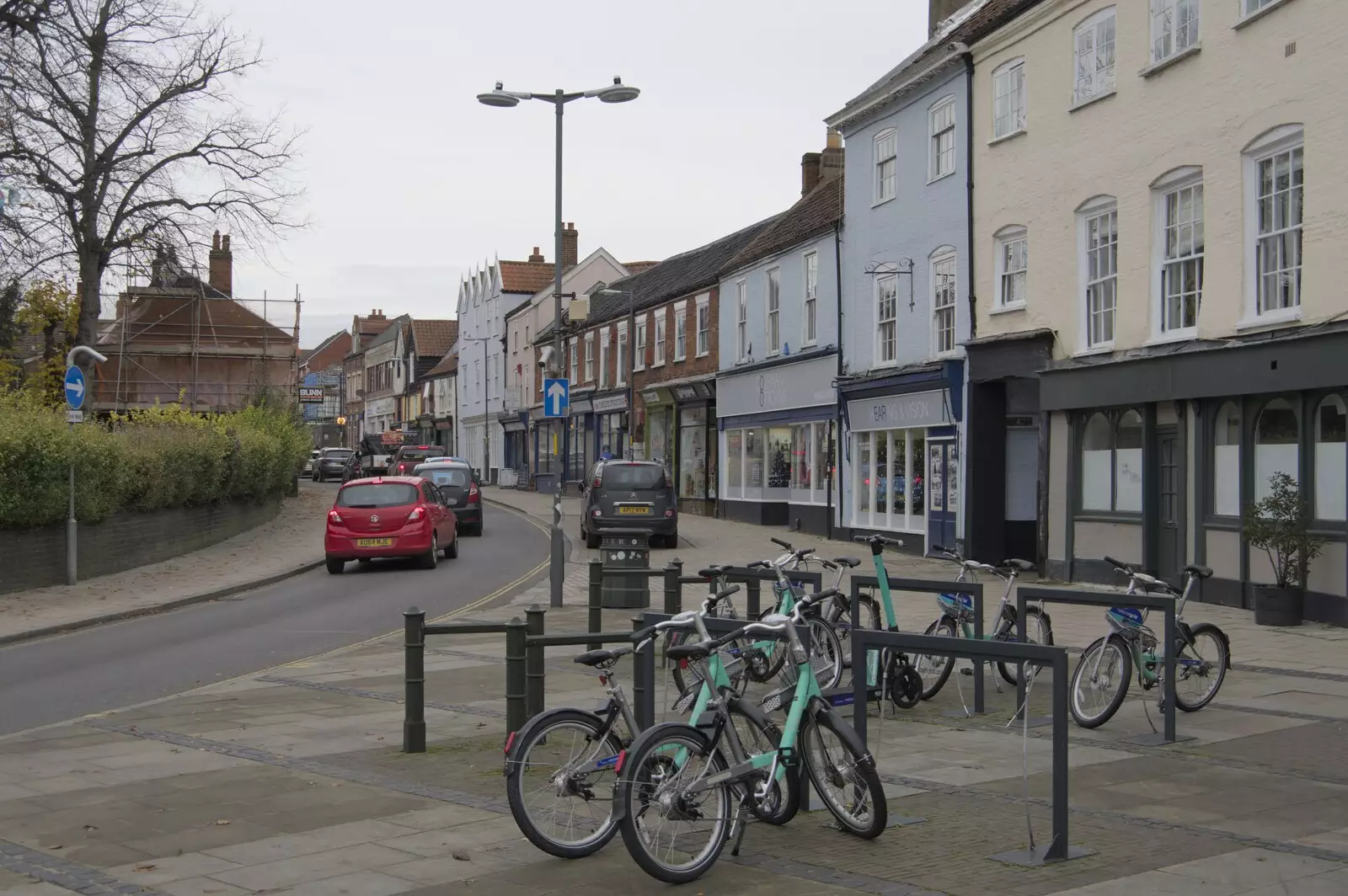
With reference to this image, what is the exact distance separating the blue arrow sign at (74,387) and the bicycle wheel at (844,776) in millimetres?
16120

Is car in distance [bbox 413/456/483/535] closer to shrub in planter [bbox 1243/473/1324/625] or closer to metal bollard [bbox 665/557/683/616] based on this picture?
metal bollard [bbox 665/557/683/616]

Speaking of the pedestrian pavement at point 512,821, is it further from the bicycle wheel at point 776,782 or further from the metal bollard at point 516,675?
the metal bollard at point 516,675

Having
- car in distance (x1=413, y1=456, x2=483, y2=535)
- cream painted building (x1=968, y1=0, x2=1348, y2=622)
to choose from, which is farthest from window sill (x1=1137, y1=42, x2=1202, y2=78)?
car in distance (x1=413, y1=456, x2=483, y2=535)

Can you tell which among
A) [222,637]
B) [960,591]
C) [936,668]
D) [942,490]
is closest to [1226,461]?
[942,490]

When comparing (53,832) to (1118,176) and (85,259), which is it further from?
(85,259)

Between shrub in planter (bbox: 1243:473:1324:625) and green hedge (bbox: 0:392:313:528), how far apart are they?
1617 centimetres

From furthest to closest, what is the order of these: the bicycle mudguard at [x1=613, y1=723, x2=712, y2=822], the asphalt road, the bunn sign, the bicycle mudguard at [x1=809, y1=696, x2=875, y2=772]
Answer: the bunn sign → the asphalt road → the bicycle mudguard at [x1=809, y1=696, x2=875, y2=772] → the bicycle mudguard at [x1=613, y1=723, x2=712, y2=822]

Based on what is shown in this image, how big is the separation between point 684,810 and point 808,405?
26877 millimetres

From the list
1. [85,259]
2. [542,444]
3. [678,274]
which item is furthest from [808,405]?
[542,444]

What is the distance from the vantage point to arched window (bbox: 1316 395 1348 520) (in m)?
15.7

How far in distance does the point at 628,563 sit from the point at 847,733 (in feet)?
35.0

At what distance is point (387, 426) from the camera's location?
10350cm

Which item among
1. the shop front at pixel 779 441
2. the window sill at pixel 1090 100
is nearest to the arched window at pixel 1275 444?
the window sill at pixel 1090 100

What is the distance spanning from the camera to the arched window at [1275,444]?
16.6 meters
